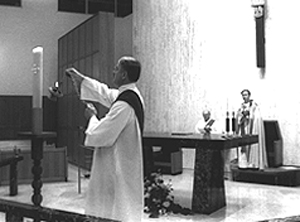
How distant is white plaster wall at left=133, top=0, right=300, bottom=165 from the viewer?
25.2ft

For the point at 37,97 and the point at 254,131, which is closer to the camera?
the point at 37,97

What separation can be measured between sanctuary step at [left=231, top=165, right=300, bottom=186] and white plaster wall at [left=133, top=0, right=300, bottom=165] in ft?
2.13

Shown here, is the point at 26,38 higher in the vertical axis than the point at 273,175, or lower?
higher

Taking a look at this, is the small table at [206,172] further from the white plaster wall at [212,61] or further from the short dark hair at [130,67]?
the white plaster wall at [212,61]

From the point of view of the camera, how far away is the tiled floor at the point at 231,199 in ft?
16.0

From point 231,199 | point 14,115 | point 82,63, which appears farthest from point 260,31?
point 14,115

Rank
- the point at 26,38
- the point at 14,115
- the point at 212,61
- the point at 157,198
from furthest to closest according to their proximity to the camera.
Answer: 1. the point at 26,38
2. the point at 14,115
3. the point at 212,61
4. the point at 157,198

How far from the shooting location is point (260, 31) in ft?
25.9

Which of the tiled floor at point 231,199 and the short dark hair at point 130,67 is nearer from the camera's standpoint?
the short dark hair at point 130,67

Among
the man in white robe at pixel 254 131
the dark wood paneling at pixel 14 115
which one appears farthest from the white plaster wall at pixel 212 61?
the dark wood paneling at pixel 14 115

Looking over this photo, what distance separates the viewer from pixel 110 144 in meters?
2.79

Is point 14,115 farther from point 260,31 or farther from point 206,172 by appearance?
point 206,172

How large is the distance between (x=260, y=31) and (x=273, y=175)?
8.57ft

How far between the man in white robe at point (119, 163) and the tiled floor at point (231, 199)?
1872 mm
